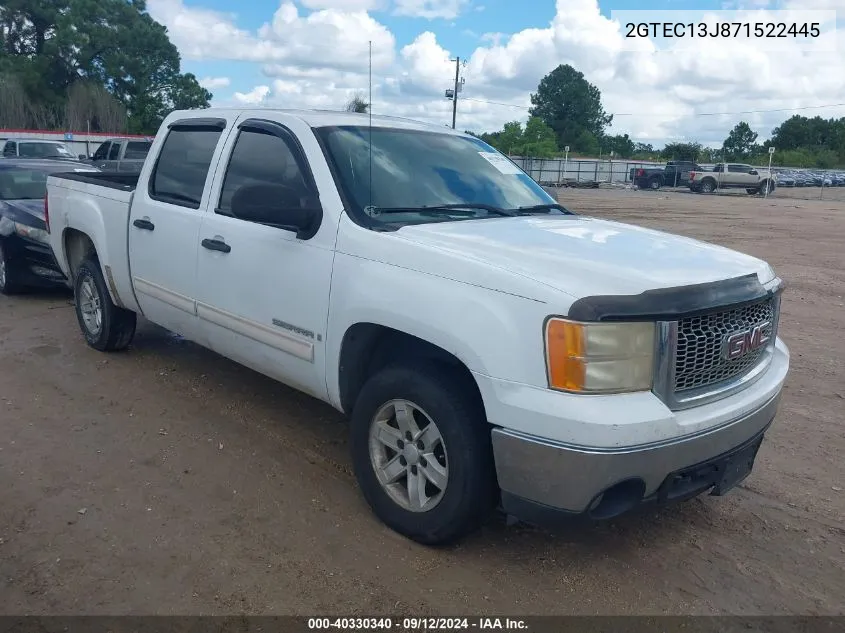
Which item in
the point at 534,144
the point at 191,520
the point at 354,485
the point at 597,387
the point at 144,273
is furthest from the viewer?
the point at 534,144

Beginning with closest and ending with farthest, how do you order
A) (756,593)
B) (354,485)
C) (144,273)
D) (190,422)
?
1. (756,593)
2. (354,485)
3. (190,422)
4. (144,273)

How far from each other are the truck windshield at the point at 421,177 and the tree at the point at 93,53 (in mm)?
60287

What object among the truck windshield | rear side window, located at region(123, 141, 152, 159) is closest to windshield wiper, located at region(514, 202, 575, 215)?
the truck windshield

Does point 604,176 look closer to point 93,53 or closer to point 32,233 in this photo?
point 93,53

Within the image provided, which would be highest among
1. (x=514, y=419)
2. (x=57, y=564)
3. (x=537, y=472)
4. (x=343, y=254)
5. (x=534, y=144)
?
(x=534, y=144)

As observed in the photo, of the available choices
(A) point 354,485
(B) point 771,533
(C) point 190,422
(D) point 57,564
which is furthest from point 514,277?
(C) point 190,422

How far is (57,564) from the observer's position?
322 cm

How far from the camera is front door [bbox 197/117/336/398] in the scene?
12.5 ft

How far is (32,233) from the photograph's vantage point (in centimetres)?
812

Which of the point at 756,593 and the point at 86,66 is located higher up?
the point at 86,66

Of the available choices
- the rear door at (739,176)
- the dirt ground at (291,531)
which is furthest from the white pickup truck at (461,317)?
the rear door at (739,176)

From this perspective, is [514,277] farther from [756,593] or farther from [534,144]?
[534,144]

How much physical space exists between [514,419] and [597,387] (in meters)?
0.34

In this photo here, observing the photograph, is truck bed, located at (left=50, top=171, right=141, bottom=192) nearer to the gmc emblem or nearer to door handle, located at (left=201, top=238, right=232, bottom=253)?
door handle, located at (left=201, top=238, right=232, bottom=253)
